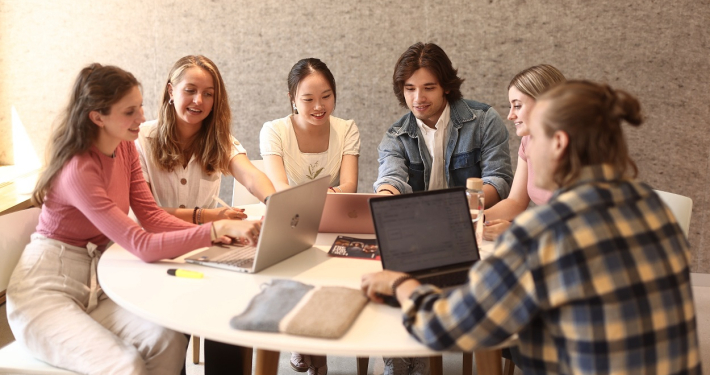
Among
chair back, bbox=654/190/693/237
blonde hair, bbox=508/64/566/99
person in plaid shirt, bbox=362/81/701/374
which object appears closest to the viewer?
person in plaid shirt, bbox=362/81/701/374

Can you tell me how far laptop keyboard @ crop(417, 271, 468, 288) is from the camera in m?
1.67

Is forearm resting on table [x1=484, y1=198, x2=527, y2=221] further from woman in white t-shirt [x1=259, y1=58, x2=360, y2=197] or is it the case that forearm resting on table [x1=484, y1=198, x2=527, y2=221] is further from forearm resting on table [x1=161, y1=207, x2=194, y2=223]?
forearm resting on table [x1=161, y1=207, x2=194, y2=223]

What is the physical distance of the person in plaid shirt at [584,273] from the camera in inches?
48.4

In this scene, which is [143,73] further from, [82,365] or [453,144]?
[82,365]

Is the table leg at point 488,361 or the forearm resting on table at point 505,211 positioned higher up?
the forearm resting on table at point 505,211

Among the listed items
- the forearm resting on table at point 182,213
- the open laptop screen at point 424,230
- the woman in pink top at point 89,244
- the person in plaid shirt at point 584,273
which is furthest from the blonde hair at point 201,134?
the person in plaid shirt at point 584,273

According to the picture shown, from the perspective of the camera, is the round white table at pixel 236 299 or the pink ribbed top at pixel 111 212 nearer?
the round white table at pixel 236 299

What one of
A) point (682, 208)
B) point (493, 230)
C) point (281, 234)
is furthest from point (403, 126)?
point (281, 234)

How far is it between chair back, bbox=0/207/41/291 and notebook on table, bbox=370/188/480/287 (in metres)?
1.17

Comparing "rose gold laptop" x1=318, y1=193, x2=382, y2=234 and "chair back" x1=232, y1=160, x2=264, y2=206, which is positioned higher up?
"rose gold laptop" x1=318, y1=193, x2=382, y2=234

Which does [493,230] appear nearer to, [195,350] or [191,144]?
[191,144]

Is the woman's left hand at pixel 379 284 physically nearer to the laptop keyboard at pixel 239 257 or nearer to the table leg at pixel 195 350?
the laptop keyboard at pixel 239 257

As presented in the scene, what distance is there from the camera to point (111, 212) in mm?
1907

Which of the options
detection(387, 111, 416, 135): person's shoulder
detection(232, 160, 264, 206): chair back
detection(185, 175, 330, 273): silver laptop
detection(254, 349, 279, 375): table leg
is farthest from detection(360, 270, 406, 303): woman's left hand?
detection(232, 160, 264, 206): chair back
